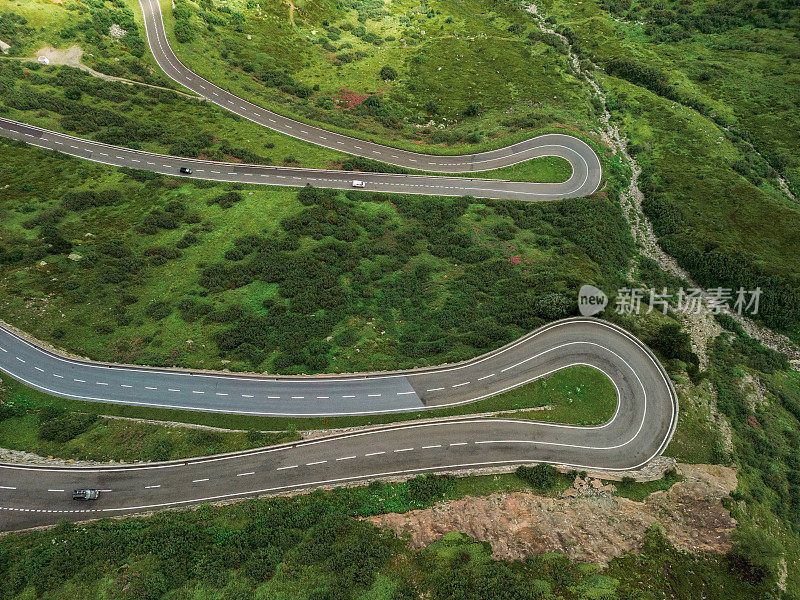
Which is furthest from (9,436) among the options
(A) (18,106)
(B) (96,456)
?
(A) (18,106)

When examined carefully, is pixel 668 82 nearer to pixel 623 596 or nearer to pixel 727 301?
pixel 727 301

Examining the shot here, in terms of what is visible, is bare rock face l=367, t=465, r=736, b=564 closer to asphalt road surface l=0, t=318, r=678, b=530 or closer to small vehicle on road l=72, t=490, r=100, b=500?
asphalt road surface l=0, t=318, r=678, b=530

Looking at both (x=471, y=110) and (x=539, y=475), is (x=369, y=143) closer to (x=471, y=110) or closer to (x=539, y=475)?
(x=471, y=110)

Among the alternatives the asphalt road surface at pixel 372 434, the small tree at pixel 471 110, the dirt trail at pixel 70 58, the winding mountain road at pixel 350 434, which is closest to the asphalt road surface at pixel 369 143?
the dirt trail at pixel 70 58

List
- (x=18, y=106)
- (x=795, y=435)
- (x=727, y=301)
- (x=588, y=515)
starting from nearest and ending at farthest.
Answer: (x=588, y=515)
(x=795, y=435)
(x=727, y=301)
(x=18, y=106)

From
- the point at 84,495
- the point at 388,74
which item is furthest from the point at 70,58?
the point at 84,495

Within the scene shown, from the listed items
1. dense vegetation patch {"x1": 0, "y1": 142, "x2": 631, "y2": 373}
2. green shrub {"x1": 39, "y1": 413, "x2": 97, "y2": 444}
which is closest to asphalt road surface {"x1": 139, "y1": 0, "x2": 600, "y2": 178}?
dense vegetation patch {"x1": 0, "y1": 142, "x2": 631, "y2": 373}
